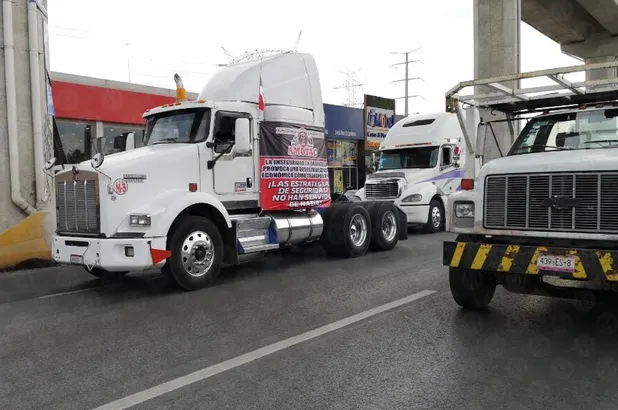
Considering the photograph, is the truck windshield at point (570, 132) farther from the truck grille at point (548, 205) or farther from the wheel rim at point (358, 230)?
the wheel rim at point (358, 230)

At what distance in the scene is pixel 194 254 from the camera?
7777 millimetres

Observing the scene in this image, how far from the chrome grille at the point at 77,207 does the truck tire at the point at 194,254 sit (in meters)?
1.09

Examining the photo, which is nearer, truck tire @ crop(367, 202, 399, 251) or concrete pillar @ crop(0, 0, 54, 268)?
concrete pillar @ crop(0, 0, 54, 268)

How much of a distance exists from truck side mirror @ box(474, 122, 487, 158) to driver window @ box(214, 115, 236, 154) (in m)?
A: 3.81

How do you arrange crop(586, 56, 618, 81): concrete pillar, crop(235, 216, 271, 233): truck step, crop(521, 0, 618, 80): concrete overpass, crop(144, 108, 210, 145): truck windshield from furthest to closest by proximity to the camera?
crop(521, 0, 618, 80): concrete overpass
crop(586, 56, 618, 81): concrete pillar
crop(235, 216, 271, 233): truck step
crop(144, 108, 210, 145): truck windshield

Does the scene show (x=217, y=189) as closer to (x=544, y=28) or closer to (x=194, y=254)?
(x=194, y=254)

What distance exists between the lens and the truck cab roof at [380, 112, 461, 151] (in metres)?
15.9

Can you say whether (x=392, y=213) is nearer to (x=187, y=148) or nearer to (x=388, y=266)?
(x=388, y=266)

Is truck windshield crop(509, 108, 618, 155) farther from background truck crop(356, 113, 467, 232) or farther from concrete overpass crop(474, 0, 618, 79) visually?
concrete overpass crop(474, 0, 618, 79)

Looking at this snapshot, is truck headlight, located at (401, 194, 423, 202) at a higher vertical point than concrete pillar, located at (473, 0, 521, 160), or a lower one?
lower

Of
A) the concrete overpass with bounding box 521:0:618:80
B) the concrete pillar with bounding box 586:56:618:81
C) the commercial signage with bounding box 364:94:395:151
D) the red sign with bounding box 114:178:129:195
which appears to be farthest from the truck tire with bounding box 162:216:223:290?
the commercial signage with bounding box 364:94:395:151

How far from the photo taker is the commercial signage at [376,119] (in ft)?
89.6

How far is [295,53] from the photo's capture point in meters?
10.3

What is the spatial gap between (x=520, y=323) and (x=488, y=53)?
1758 cm
